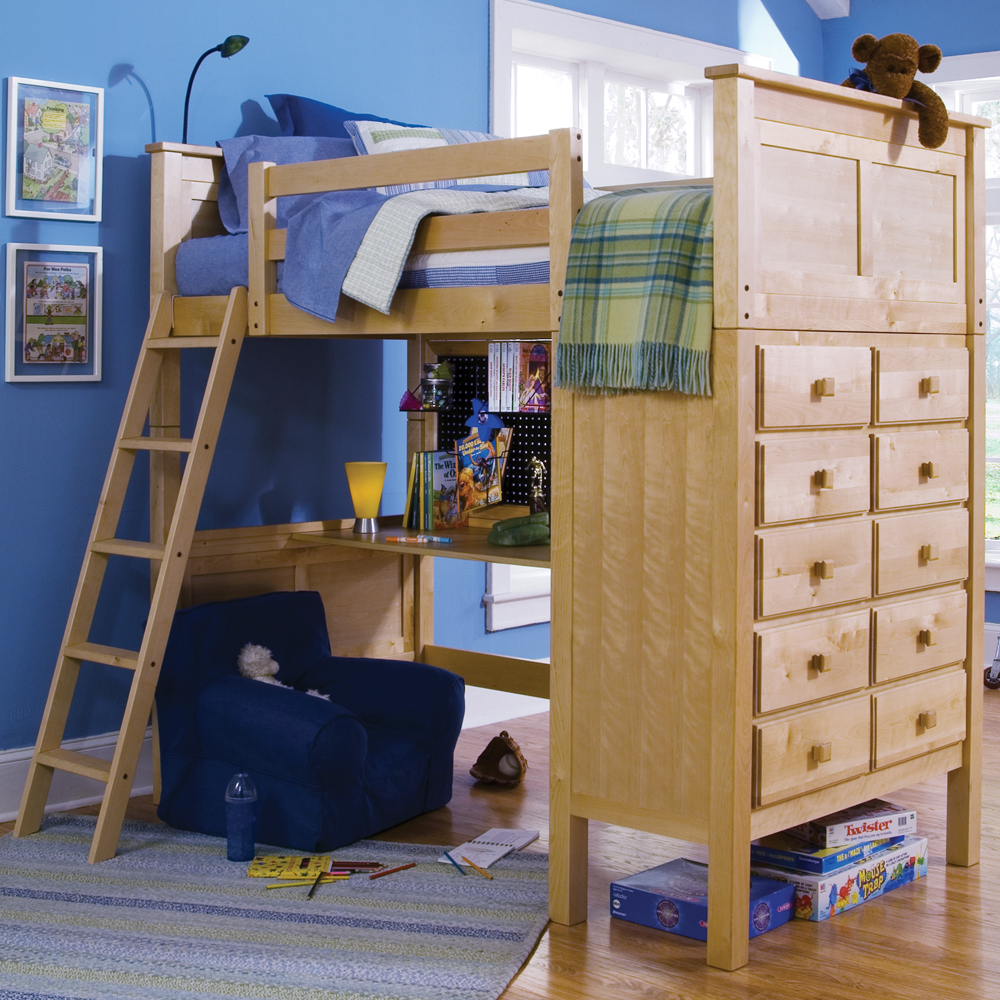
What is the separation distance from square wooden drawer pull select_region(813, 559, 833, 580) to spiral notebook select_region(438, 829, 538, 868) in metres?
0.98

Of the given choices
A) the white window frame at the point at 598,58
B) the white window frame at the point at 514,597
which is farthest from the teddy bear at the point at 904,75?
the white window frame at the point at 514,597

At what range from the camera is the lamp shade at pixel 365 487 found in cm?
361

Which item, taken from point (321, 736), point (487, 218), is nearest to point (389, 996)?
point (321, 736)

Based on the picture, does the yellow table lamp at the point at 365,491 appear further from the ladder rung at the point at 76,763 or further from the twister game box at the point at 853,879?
the twister game box at the point at 853,879

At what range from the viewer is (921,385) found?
274 cm

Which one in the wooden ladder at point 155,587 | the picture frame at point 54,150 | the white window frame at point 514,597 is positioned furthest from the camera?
the white window frame at point 514,597

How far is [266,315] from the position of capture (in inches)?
123

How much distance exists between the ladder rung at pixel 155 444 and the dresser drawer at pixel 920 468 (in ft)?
5.11

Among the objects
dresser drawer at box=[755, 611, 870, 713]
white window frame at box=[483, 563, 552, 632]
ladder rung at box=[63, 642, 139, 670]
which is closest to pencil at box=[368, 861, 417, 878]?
ladder rung at box=[63, 642, 139, 670]

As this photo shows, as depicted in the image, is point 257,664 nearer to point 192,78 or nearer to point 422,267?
point 422,267

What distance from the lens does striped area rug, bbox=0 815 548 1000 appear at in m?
2.27

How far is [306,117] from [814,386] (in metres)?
1.72

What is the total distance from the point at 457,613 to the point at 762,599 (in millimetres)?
1969

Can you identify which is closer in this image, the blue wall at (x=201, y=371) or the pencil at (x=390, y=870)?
the pencil at (x=390, y=870)
